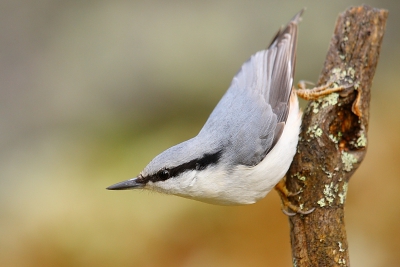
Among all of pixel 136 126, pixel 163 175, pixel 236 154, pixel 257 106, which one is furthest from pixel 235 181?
pixel 136 126

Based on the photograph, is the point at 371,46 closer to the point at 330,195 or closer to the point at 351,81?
the point at 351,81

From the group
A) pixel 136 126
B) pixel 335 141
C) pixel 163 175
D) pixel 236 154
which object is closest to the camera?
pixel 163 175

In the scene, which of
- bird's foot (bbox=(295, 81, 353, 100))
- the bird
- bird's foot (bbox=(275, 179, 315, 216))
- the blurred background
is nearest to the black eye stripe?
the bird

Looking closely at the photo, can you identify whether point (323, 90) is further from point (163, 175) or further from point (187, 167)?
point (163, 175)

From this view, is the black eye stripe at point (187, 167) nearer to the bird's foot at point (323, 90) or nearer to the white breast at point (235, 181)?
the white breast at point (235, 181)

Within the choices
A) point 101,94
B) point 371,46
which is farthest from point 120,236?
point 371,46

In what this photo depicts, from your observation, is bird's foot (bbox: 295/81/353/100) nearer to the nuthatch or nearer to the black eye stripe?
the nuthatch

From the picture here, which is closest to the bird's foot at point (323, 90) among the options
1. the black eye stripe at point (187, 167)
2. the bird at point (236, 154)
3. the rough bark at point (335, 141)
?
the rough bark at point (335, 141)
